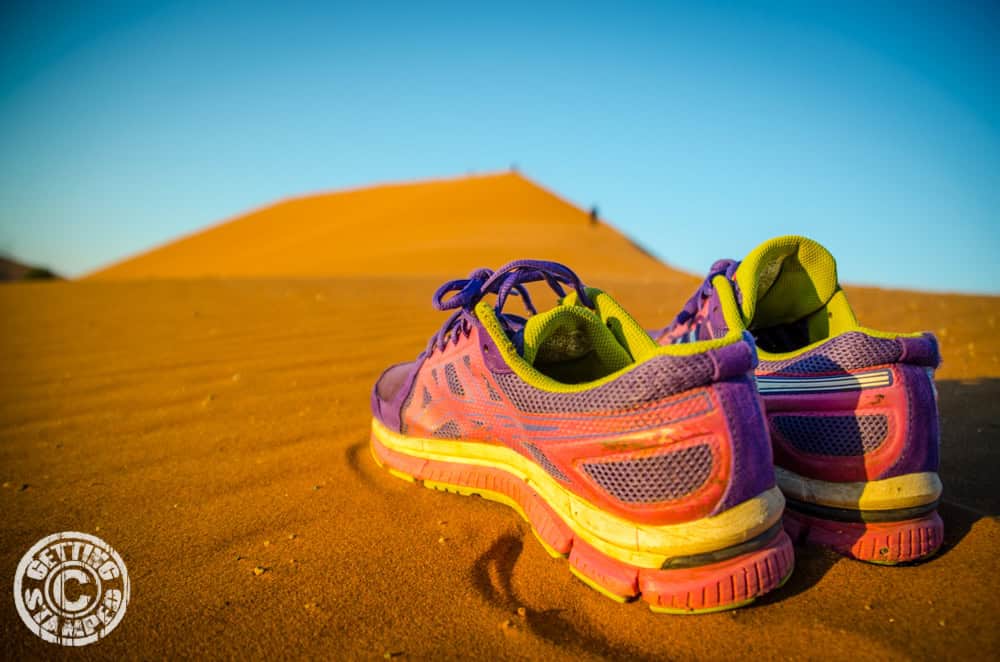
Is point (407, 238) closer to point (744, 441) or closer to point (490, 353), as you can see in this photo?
point (490, 353)

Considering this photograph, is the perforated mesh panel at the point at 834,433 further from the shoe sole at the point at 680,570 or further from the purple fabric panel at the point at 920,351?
the shoe sole at the point at 680,570

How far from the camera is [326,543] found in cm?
153

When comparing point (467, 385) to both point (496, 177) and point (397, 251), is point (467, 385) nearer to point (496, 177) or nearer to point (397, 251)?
point (397, 251)

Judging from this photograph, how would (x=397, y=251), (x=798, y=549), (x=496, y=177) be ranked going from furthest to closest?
(x=496, y=177) → (x=397, y=251) → (x=798, y=549)

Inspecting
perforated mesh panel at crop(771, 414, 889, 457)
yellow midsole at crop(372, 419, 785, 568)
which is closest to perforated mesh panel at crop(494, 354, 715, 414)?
yellow midsole at crop(372, 419, 785, 568)

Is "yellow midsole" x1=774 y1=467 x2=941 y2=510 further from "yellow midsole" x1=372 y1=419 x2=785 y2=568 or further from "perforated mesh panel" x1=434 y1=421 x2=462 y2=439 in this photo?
"perforated mesh panel" x1=434 y1=421 x2=462 y2=439

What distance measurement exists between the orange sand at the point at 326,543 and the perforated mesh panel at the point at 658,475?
271 mm

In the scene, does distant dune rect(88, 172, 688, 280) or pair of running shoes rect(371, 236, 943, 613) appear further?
distant dune rect(88, 172, 688, 280)

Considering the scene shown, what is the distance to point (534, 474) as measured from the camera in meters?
1.50

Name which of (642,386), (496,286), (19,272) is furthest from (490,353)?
(19,272)

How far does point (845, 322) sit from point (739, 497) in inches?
40.6

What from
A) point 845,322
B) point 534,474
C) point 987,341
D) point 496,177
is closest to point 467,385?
point 534,474

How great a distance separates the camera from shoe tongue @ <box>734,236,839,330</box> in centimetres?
179

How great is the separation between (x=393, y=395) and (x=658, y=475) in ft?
3.96
